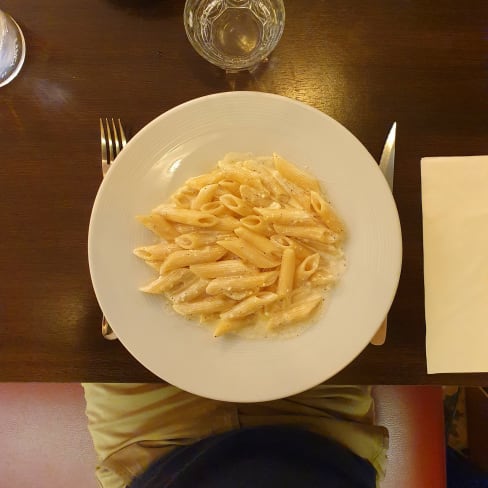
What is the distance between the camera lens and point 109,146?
955 millimetres

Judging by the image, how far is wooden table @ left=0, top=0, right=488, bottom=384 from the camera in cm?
96

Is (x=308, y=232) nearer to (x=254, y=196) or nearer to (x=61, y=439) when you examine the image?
(x=254, y=196)

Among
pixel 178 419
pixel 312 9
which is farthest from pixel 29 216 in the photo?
pixel 312 9

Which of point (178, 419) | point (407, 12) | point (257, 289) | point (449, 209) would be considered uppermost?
point (407, 12)

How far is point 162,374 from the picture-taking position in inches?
33.6

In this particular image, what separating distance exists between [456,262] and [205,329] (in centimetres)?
49

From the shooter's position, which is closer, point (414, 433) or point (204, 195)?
point (204, 195)

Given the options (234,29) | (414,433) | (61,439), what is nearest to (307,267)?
(234,29)

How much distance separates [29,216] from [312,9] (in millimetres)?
686

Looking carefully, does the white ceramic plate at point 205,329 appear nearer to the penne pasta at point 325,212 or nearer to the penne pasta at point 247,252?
the penne pasta at point 325,212

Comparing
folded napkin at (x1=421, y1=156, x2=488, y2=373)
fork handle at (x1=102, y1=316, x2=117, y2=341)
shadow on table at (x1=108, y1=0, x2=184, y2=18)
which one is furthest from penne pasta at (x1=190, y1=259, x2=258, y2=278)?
shadow on table at (x1=108, y1=0, x2=184, y2=18)

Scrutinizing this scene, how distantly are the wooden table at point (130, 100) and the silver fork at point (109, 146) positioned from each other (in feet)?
0.08

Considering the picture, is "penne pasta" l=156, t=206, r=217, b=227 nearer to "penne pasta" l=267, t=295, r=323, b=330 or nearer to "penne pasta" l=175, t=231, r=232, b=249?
"penne pasta" l=175, t=231, r=232, b=249

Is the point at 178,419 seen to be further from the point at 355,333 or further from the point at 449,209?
the point at 449,209
